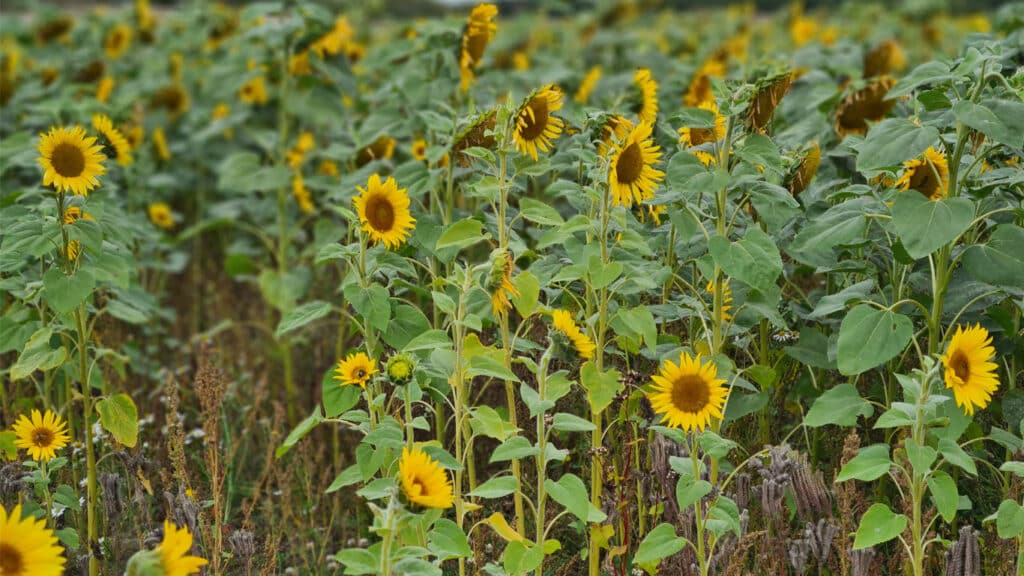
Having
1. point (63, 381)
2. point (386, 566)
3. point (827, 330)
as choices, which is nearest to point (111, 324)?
point (63, 381)

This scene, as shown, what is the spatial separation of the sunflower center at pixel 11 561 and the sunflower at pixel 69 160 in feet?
3.02

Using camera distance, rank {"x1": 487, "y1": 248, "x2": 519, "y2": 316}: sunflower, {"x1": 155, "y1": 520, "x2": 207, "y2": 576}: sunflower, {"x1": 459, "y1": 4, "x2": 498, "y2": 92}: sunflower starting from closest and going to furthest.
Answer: {"x1": 155, "y1": 520, "x2": 207, "y2": 576}: sunflower, {"x1": 487, "y1": 248, "x2": 519, "y2": 316}: sunflower, {"x1": 459, "y1": 4, "x2": 498, "y2": 92}: sunflower

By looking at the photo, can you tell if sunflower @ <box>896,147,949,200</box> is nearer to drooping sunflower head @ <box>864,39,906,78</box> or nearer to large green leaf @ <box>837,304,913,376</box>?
large green leaf @ <box>837,304,913,376</box>

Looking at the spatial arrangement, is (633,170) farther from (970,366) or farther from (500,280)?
(970,366)

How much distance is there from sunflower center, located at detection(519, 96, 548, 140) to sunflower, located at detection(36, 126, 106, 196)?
3.24 ft

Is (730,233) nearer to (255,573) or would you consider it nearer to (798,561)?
(798,561)

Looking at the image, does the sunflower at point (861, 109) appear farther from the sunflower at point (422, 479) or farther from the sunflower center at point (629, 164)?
the sunflower at point (422, 479)

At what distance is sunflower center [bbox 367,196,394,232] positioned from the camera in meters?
2.44

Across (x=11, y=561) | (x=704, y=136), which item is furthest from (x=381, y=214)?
(x=11, y=561)

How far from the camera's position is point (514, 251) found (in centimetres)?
245

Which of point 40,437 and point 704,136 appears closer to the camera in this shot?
point 40,437

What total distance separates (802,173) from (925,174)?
288 mm

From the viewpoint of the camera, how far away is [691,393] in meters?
2.19

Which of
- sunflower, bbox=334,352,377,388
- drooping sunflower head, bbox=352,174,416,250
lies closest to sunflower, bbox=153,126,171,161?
drooping sunflower head, bbox=352,174,416,250
